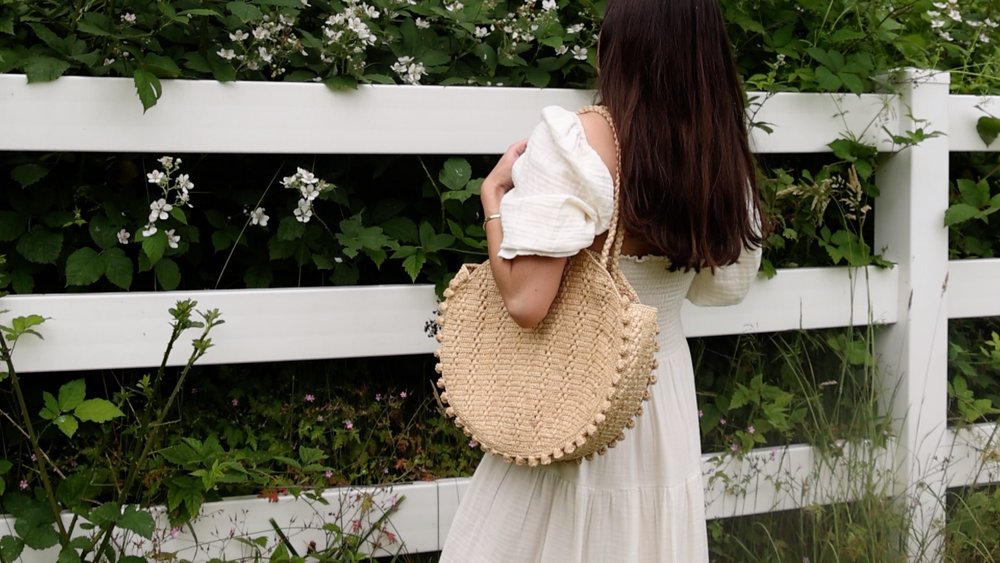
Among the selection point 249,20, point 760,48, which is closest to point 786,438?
point 760,48

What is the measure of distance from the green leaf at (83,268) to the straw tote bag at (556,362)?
1.03m

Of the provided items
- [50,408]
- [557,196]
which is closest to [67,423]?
[50,408]

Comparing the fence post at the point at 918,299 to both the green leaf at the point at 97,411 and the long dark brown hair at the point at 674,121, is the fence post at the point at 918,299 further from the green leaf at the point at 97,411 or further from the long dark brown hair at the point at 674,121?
the green leaf at the point at 97,411

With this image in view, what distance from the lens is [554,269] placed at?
169 cm

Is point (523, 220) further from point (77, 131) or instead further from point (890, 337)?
point (890, 337)

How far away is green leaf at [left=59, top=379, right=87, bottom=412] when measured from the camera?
7.64ft

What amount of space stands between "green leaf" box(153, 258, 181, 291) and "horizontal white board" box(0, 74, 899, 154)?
0.29m

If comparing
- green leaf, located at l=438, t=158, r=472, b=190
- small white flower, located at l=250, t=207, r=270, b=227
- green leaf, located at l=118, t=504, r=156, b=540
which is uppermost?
green leaf, located at l=438, t=158, r=472, b=190

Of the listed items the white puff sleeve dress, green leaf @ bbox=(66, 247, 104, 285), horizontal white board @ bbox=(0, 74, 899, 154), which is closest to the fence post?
horizontal white board @ bbox=(0, 74, 899, 154)

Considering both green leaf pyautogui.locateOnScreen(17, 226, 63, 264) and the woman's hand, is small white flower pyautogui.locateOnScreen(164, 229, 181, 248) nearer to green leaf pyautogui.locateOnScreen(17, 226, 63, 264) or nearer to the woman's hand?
green leaf pyautogui.locateOnScreen(17, 226, 63, 264)

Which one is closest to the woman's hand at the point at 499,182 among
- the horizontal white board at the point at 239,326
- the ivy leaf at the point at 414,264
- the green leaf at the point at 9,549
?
the ivy leaf at the point at 414,264

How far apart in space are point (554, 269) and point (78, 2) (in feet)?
4.54

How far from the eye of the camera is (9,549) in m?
2.25

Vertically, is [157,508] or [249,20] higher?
[249,20]
